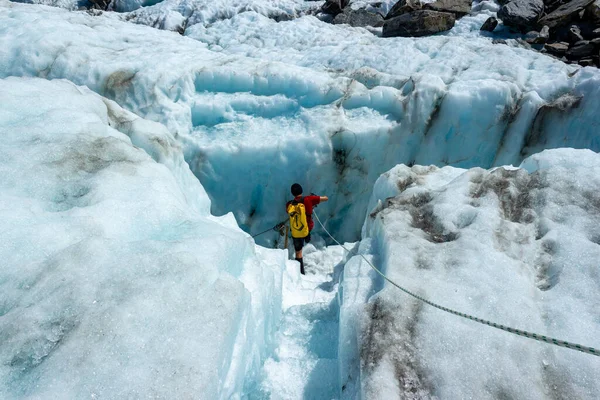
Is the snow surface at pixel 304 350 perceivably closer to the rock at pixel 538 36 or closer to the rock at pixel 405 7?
the rock at pixel 538 36

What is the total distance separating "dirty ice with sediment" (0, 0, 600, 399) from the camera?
7.72 feet

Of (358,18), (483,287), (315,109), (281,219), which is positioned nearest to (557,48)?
(358,18)

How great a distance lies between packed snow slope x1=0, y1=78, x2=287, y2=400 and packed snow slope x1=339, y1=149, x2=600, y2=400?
93 cm

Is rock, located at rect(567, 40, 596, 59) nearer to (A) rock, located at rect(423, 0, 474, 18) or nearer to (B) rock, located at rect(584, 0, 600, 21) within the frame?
(B) rock, located at rect(584, 0, 600, 21)

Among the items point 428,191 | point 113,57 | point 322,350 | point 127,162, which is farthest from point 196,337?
point 113,57

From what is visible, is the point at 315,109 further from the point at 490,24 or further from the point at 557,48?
the point at 490,24

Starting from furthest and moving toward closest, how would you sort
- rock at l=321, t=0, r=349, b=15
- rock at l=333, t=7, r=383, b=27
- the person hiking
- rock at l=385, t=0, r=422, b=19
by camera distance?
1. rock at l=321, t=0, r=349, b=15
2. rock at l=333, t=7, r=383, b=27
3. rock at l=385, t=0, r=422, b=19
4. the person hiking

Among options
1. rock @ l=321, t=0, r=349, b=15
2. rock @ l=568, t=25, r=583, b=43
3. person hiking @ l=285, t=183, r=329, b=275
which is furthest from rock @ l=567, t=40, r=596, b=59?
person hiking @ l=285, t=183, r=329, b=275

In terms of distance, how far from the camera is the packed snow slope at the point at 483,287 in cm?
235

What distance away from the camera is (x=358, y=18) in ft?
37.8

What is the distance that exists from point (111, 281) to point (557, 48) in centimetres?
1031

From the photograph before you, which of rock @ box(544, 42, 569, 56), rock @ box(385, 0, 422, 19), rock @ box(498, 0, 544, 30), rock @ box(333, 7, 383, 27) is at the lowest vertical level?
rock @ box(333, 7, 383, 27)

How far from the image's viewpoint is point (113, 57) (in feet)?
22.0

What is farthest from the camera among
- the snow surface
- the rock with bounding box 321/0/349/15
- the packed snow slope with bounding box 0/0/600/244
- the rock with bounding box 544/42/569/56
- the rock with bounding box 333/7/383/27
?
the rock with bounding box 321/0/349/15
